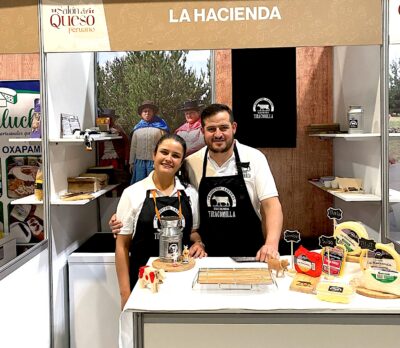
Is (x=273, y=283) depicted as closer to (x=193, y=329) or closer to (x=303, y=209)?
(x=193, y=329)

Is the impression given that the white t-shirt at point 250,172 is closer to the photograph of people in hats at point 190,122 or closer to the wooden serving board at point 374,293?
the photograph of people in hats at point 190,122

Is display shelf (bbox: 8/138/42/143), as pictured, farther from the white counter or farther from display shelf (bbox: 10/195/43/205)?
the white counter

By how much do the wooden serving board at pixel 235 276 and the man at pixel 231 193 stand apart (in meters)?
0.87

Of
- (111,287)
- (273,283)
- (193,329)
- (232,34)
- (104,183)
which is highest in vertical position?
(232,34)

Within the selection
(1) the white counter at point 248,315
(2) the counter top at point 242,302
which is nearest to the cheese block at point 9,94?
(2) the counter top at point 242,302

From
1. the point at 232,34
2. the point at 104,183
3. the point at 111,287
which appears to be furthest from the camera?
the point at 104,183

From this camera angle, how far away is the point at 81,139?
10.5ft

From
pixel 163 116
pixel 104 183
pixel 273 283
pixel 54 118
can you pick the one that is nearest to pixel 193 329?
pixel 273 283

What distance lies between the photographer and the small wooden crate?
3502 mm

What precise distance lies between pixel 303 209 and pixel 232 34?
2.05 m

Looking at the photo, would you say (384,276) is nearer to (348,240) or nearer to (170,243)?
(348,240)

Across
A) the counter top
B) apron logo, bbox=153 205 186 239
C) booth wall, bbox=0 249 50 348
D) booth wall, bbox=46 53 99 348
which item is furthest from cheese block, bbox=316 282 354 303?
booth wall, bbox=46 53 99 348

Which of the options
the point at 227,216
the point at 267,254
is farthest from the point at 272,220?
the point at 267,254

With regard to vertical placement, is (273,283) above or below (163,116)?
below
